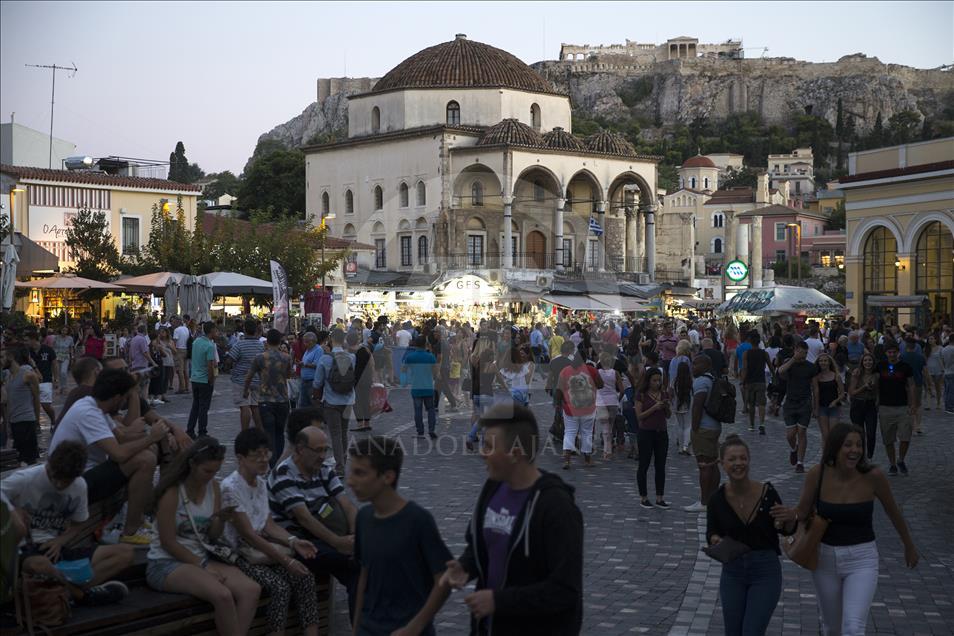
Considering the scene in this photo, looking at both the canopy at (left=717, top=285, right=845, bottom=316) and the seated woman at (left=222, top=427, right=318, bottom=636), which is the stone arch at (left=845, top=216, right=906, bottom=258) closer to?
the canopy at (left=717, top=285, right=845, bottom=316)

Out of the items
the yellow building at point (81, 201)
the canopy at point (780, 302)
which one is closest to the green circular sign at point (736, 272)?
the canopy at point (780, 302)

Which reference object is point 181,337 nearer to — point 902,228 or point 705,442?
point 705,442

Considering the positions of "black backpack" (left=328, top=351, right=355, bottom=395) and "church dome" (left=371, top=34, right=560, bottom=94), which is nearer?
"black backpack" (left=328, top=351, right=355, bottom=395)

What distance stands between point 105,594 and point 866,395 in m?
10.1

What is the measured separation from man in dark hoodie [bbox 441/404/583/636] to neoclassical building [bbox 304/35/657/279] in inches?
2144

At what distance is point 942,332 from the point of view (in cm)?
2673

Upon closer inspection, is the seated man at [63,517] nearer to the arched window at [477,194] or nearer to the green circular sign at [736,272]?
the green circular sign at [736,272]

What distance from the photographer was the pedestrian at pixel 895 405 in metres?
13.7

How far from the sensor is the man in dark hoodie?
4219 mm

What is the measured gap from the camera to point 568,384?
14.4 metres

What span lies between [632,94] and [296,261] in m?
141

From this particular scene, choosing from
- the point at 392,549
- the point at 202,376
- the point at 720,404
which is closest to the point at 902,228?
the point at 202,376

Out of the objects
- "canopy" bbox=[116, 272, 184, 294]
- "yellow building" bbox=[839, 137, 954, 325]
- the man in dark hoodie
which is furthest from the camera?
"yellow building" bbox=[839, 137, 954, 325]

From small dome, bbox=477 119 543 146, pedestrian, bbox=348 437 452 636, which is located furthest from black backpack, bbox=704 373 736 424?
small dome, bbox=477 119 543 146
